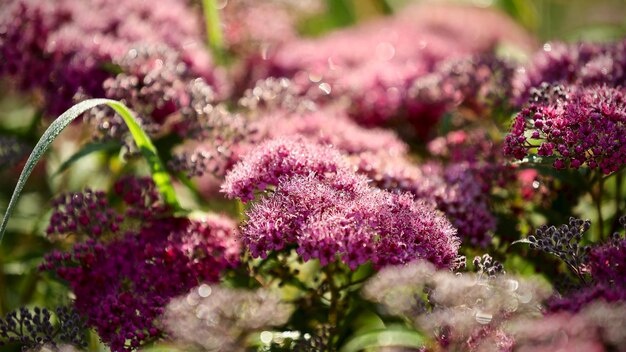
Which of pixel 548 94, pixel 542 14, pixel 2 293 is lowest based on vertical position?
pixel 542 14

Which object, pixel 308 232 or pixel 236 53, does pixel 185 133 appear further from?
pixel 236 53

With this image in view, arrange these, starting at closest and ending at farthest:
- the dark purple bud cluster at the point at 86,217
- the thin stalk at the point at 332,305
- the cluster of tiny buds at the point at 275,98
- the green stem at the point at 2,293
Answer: the thin stalk at the point at 332,305 < the dark purple bud cluster at the point at 86,217 < the green stem at the point at 2,293 < the cluster of tiny buds at the point at 275,98

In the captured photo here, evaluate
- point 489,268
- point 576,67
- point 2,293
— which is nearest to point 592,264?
point 489,268

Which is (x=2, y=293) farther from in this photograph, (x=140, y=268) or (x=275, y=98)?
(x=275, y=98)

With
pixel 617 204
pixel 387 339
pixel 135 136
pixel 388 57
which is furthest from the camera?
pixel 388 57

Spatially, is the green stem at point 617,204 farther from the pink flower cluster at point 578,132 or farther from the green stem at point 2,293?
the green stem at point 2,293

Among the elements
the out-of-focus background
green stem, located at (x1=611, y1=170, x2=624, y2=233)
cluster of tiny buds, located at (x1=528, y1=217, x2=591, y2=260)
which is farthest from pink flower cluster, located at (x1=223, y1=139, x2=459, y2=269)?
the out-of-focus background

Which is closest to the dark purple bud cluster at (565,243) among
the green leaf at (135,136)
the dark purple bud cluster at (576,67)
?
the dark purple bud cluster at (576,67)
